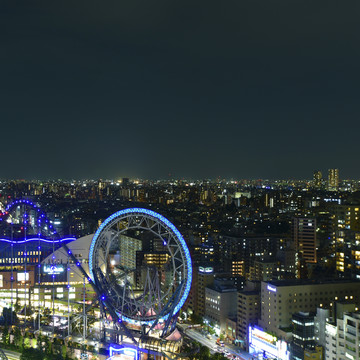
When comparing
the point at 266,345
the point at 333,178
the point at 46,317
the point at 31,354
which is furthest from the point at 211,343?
the point at 333,178

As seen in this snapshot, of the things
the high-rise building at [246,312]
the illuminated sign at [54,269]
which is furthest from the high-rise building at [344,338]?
the illuminated sign at [54,269]

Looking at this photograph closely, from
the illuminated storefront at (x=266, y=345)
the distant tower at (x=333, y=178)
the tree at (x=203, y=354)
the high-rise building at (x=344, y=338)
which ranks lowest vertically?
the illuminated storefront at (x=266, y=345)

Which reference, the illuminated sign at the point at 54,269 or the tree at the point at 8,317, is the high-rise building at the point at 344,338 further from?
the illuminated sign at the point at 54,269

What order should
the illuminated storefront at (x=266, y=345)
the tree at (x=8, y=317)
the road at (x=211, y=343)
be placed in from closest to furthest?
1. the illuminated storefront at (x=266, y=345)
2. the road at (x=211, y=343)
3. the tree at (x=8, y=317)

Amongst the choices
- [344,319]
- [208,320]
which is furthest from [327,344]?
[208,320]

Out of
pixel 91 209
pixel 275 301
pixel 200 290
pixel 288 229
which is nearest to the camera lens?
pixel 275 301

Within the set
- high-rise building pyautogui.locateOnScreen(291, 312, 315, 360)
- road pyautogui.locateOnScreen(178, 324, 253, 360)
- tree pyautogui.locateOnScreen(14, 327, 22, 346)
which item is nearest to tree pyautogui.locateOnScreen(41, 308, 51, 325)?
tree pyautogui.locateOnScreen(14, 327, 22, 346)

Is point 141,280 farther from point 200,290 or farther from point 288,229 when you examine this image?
point 288,229
